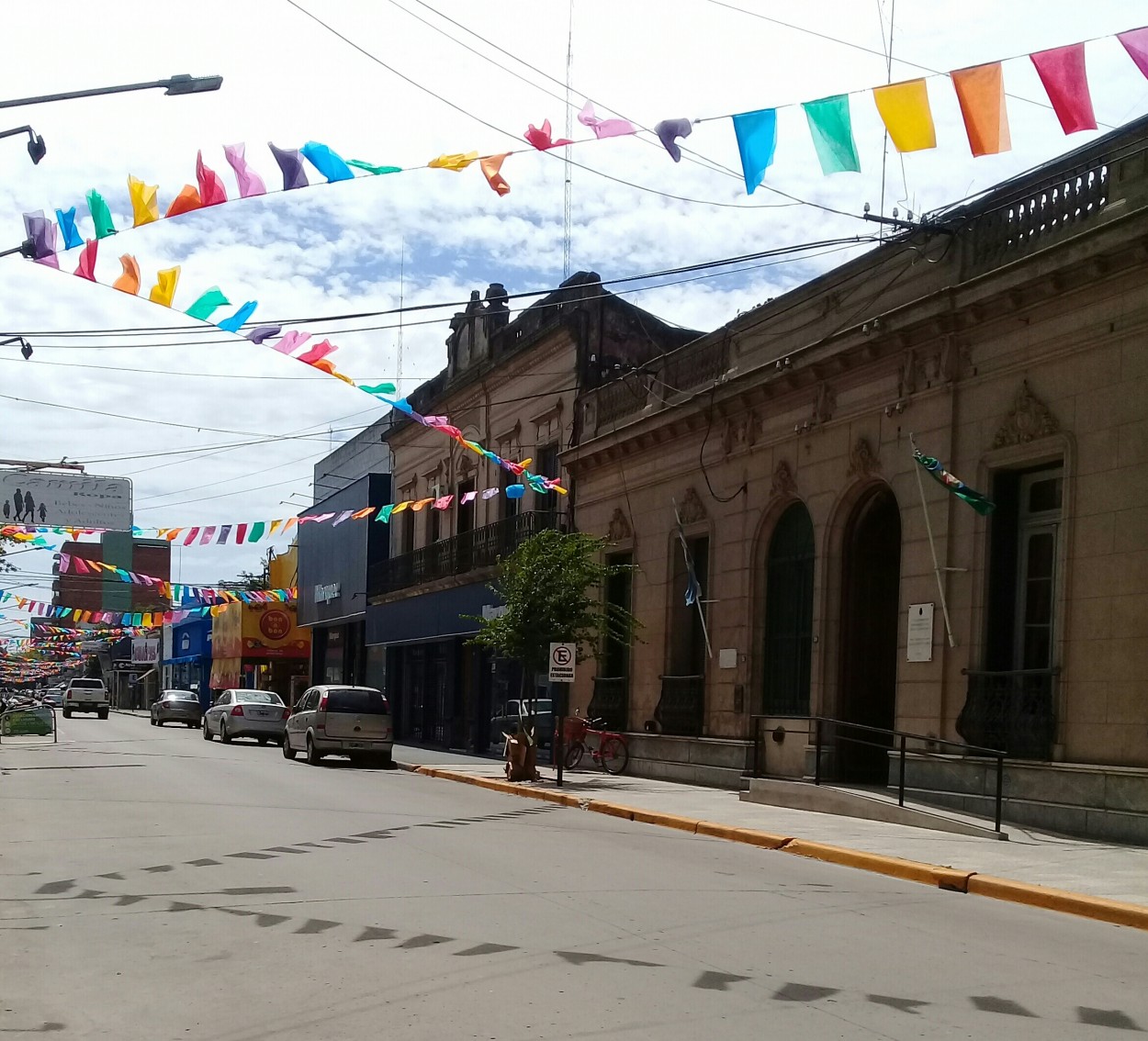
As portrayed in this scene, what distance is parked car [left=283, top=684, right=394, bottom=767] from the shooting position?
29.0 metres

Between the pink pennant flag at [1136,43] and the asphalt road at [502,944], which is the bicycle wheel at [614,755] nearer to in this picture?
the asphalt road at [502,944]

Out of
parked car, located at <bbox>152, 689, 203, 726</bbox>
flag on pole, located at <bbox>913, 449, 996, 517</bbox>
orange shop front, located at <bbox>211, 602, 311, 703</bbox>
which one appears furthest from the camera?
orange shop front, located at <bbox>211, 602, 311, 703</bbox>

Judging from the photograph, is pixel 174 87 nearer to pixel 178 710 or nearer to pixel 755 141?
pixel 755 141

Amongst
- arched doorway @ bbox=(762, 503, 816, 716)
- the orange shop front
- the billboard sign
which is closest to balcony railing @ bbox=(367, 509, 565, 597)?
the billboard sign

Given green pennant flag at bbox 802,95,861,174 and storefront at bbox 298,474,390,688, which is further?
storefront at bbox 298,474,390,688

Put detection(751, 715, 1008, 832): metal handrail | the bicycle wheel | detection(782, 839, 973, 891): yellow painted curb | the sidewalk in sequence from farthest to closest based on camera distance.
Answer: the bicycle wheel → detection(751, 715, 1008, 832): metal handrail → detection(782, 839, 973, 891): yellow painted curb → the sidewalk

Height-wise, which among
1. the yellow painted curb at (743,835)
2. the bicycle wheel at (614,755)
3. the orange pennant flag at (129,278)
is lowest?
the bicycle wheel at (614,755)

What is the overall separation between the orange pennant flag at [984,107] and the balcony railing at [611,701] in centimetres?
1675

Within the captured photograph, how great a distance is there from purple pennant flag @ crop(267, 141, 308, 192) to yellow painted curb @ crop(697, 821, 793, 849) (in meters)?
8.35

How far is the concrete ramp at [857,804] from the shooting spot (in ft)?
51.0

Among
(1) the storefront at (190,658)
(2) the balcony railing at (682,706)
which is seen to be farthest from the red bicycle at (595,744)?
(1) the storefront at (190,658)

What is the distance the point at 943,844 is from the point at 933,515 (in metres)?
5.25

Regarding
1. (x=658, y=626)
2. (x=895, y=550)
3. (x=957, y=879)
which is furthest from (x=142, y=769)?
(x=957, y=879)

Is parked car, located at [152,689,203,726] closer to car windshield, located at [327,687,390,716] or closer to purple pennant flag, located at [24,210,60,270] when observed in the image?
car windshield, located at [327,687,390,716]
